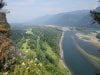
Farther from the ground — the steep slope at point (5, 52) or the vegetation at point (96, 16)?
the vegetation at point (96, 16)

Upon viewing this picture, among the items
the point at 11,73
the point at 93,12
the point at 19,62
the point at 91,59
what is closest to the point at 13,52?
the point at 19,62

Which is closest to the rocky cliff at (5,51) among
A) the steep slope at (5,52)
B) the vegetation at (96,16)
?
the steep slope at (5,52)

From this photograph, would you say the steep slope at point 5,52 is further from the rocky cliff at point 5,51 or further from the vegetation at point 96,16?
the vegetation at point 96,16

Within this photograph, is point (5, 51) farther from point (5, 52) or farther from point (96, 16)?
point (96, 16)

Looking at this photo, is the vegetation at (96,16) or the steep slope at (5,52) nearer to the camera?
the vegetation at (96,16)

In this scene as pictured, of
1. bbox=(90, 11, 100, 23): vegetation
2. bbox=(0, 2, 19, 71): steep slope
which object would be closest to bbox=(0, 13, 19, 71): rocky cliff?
bbox=(0, 2, 19, 71): steep slope

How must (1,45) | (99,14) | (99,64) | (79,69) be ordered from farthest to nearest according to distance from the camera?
(99,64), (79,69), (1,45), (99,14)

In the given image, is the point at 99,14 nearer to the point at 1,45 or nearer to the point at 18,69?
the point at 1,45

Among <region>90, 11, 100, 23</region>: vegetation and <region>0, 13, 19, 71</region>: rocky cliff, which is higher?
<region>90, 11, 100, 23</region>: vegetation

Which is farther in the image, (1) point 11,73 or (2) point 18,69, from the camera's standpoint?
(2) point 18,69

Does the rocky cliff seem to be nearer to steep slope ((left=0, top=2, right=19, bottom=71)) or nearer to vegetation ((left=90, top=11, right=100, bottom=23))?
steep slope ((left=0, top=2, right=19, bottom=71))

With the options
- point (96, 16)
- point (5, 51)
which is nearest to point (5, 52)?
point (5, 51)
